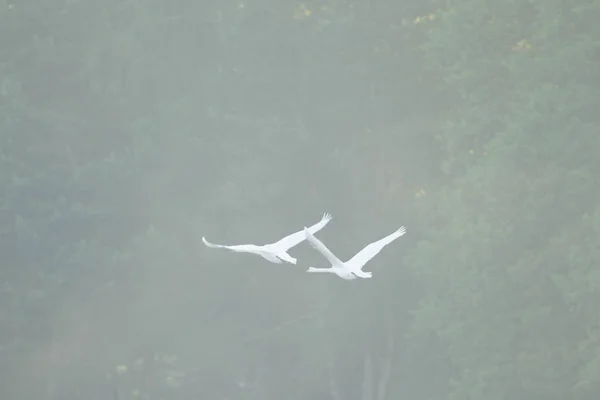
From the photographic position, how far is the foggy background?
21.8m

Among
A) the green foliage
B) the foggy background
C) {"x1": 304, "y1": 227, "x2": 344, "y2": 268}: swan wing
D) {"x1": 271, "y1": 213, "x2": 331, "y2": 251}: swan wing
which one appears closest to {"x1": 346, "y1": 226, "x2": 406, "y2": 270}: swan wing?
{"x1": 271, "y1": 213, "x2": 331, "y2": 251}: swan wing

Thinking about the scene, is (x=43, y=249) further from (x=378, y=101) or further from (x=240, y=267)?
(x=378, y=101)

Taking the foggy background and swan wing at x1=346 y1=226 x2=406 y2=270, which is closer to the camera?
swan wing at x1=346 y1=226 x2=406 y2=270

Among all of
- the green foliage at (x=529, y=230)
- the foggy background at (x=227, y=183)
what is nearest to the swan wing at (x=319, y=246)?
the green foliage at (x=529, y=230)

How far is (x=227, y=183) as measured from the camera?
891 inches

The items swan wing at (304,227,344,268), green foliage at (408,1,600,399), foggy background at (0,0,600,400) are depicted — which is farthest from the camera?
foggy background at (0,0,600,400)

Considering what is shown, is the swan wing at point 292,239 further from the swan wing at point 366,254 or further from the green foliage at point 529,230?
the green foliage at point 529,230

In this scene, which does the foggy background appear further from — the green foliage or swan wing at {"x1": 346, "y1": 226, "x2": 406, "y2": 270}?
swan wing at {"x1": 346, "y1": 226, "x2": 406, "y2": 270}

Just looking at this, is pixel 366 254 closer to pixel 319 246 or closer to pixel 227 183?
pixel 319 246

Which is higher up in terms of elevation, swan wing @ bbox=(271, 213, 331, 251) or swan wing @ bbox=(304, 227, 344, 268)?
swan wing @ bbox=(304, 227, 344, 268)

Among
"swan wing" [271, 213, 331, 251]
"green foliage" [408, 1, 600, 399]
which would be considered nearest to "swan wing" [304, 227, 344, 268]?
"swan wing" [271, 213, 331, 251]

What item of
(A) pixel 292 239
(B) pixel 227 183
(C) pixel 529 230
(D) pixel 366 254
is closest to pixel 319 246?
(A) pixel 292 239

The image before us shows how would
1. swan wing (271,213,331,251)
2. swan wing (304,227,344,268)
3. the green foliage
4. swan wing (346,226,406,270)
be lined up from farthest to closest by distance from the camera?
the green foliage → swan wing (346,226,406,270) → swan wing (271,213,331,251) → swan wing (304,227,344,268)

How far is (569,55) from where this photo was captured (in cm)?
1933
